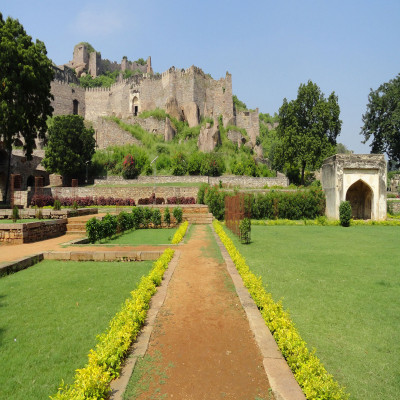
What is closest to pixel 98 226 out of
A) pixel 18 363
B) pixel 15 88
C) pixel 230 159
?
pixel 18 363

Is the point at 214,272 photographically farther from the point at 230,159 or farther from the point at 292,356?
the point at 230,159

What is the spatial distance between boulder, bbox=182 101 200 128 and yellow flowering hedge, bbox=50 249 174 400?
44.9 meters

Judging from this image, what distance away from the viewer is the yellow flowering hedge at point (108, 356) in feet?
7.26

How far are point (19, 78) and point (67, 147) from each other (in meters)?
11.4

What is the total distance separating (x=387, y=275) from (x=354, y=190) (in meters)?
18.1

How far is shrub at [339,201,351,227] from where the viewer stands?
1747 cm

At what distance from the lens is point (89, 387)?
2207 mm

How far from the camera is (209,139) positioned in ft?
131

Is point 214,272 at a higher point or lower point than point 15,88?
lower

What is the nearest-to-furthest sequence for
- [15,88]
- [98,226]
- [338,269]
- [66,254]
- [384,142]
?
[338,269] < [66,254] < [98,226] < [15,88] < [384,142]

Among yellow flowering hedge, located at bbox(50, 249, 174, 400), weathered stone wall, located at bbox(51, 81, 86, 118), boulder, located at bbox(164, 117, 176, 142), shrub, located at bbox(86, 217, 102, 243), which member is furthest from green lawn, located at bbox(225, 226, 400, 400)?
weathered stone wall, located at bbox(51, 81, 86, 118)

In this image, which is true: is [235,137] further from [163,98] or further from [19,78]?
[19,78]

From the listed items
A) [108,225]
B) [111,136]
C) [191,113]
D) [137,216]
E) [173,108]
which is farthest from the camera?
[191,113]

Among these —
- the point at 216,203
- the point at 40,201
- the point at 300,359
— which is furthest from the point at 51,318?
the point at 40,201
